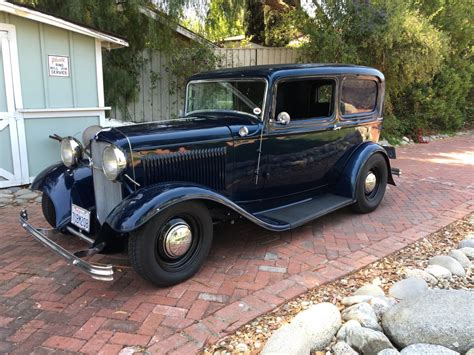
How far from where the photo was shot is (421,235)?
4090mm

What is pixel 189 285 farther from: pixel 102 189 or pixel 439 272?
pixel 439 272

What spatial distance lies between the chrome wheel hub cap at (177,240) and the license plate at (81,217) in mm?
791

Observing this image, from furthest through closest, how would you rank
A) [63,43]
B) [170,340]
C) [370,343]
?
[63,43], [170,340], [370,343]

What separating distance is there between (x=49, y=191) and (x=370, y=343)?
2989 millimetres

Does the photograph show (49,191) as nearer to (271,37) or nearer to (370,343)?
(370,343)

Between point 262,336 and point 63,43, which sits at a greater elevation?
point 63,43

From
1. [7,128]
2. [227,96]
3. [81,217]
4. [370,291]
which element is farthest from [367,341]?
[7,128]

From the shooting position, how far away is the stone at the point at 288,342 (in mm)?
2197

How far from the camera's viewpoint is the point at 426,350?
2.09m

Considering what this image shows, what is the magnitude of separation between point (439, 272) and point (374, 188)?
183cm

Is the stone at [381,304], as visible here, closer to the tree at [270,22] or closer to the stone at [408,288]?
the stone at [408,288]

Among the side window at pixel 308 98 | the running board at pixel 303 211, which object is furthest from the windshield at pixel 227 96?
the running board at pixel 303 211

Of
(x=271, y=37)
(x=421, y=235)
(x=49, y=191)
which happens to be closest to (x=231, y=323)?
(x=49, y=191)

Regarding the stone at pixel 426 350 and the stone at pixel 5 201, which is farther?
the stone at pixel 5 201
